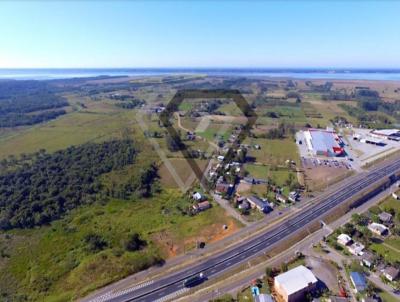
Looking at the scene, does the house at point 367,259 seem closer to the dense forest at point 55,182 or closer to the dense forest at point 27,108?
the dense forest at point 55,182

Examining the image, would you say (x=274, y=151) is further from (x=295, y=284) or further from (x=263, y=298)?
(x=263, y=298)

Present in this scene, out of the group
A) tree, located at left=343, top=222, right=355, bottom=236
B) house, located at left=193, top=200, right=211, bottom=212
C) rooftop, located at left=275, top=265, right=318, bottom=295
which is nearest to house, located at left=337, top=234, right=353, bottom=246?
tree, located at left=343, top=222, right=355, bottom=236

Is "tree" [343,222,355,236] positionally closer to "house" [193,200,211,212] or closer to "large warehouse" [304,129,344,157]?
"house" [193,200,211,212]

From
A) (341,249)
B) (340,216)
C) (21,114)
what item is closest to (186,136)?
(340,216)

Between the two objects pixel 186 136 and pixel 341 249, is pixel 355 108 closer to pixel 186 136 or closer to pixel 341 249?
pixel 186 136

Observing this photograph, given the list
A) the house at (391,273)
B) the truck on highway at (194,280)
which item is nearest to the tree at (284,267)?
the truck on highway at (194,280)

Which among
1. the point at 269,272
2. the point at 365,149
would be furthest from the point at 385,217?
the point at 365,149
